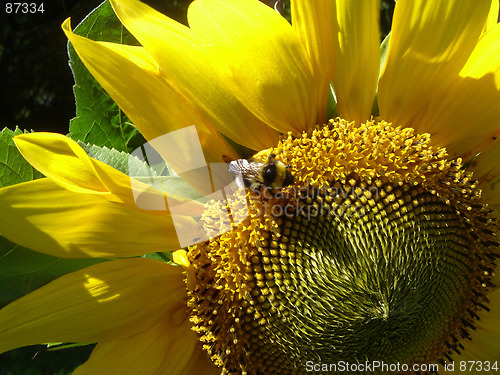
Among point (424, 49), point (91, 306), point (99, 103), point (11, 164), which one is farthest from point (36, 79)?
point (424, 49)

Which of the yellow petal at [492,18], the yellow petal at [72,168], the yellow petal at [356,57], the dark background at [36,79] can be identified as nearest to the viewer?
the yellow petal at [72,168]

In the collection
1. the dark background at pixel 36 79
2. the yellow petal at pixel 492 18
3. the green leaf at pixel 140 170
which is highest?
the yellow petal at pixel 492 18

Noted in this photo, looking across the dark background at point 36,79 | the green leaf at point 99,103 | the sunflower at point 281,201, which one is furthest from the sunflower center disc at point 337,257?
the dark background at point 36,79

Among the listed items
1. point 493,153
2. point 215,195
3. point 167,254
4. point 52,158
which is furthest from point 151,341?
point 493,153

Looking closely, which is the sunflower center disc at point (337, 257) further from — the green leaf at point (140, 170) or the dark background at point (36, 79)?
the dark background at point (36, 79)

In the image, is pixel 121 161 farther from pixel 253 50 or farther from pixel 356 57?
pixel 356 57

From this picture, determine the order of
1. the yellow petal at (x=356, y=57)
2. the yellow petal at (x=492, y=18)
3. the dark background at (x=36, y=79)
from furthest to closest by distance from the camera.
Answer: the dark background at (x=36, y=79) → the yellow petal at (x=492, y=18) → the yellow petal at (x=356, y=57)
